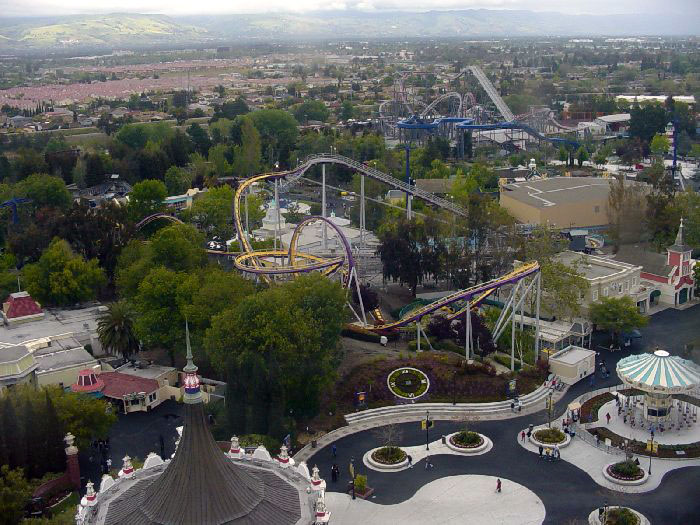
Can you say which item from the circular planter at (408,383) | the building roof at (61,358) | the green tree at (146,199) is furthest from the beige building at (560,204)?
the building roof at (61,358)

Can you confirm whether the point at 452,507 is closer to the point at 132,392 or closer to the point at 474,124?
the point at 132,392

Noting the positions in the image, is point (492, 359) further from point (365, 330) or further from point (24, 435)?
point (24, 435)

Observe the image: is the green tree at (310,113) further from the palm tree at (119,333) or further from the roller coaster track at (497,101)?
the palm tree at (119,333)

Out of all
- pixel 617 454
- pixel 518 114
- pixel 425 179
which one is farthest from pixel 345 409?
pixel 518 114

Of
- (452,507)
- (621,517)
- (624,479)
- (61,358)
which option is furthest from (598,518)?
(61,358)

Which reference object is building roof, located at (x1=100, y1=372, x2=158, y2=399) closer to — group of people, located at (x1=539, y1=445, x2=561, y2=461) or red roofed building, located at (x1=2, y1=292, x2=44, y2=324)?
red roofed building, located at (x1=2, y1=292, x2=44, y2=324)
